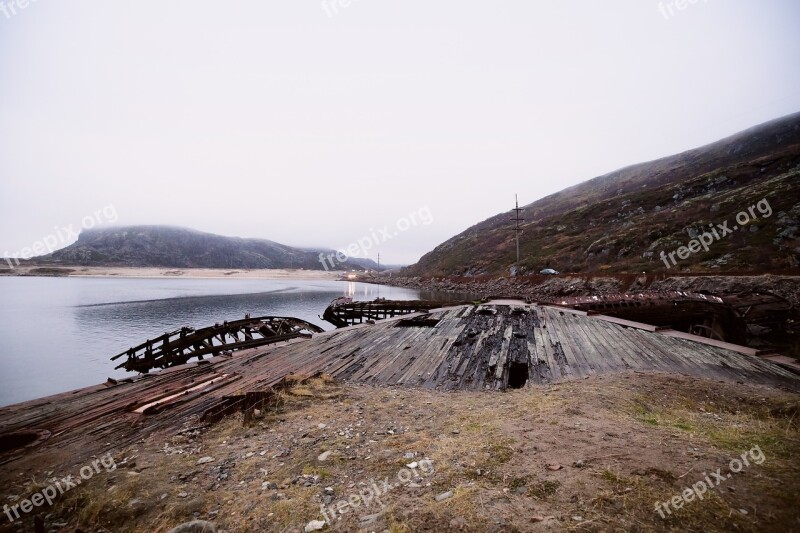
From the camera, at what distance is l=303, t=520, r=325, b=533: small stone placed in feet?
13.3

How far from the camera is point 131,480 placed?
17.3 feet

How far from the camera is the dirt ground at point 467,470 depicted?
371cm

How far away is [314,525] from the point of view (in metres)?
4.11

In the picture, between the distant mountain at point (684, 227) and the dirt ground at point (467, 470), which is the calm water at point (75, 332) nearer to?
the dirt ground at point (467, 470)

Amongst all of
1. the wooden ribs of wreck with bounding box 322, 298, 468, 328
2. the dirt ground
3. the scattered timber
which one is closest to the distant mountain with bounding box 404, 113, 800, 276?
the wooden ribs of wreck with bounding box 322, 298, 468, 328

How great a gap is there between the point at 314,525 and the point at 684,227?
58588 mm

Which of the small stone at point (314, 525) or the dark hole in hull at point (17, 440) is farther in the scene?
the dark hole in hull at point (17, 440)

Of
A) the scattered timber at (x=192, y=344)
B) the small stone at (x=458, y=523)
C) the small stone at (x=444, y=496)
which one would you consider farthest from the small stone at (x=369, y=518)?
the scattered timber at (x=192, y=344)

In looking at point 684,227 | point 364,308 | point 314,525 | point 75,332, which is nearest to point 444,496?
point 314,525

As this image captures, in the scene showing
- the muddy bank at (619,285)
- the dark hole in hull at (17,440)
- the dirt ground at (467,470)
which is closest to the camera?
the dirt ground at (467,470)

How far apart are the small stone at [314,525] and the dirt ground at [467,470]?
29 millimetres

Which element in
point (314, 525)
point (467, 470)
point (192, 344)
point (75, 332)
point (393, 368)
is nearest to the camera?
point (314, 525)

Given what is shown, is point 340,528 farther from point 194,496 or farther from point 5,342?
point 5,342

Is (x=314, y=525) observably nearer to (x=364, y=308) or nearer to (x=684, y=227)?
(x=364, y=308)
